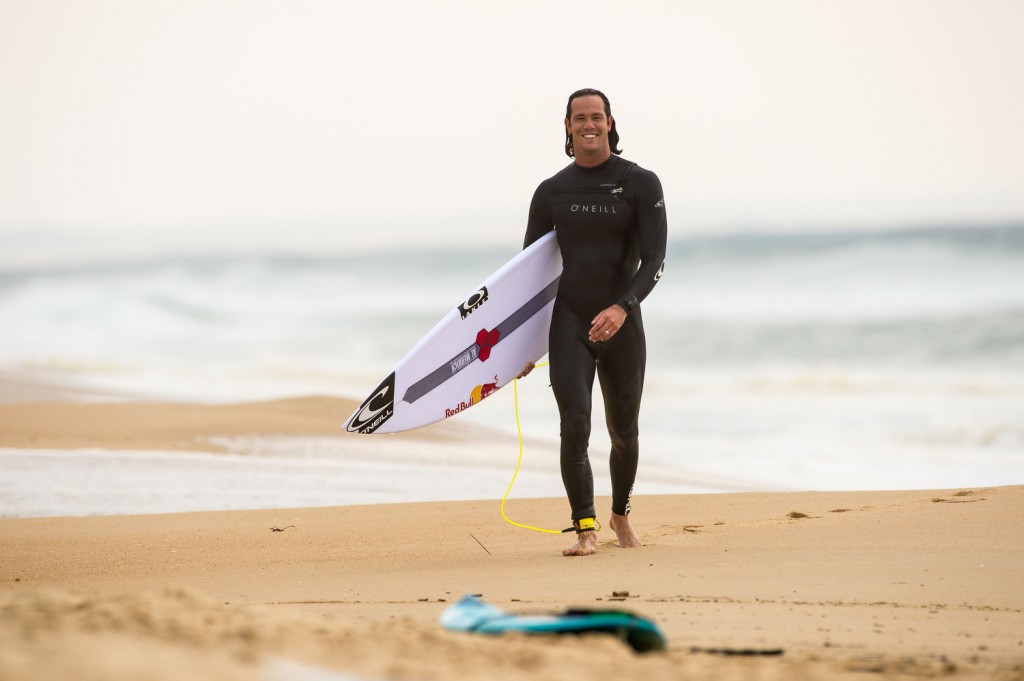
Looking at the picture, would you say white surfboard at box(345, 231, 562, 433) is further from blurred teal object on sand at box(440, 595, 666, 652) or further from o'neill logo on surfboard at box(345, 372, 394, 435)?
blurred teal object on sand at box(440, 595, 666, 652)

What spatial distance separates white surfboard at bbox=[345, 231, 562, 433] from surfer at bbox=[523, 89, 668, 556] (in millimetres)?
352

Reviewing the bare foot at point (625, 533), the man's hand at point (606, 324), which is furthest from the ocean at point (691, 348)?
the man's hand at point (606, 324)

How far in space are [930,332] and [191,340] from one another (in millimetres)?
12239

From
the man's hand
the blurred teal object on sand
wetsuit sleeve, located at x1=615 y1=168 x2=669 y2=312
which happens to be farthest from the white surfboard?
the blurred teal object on sand

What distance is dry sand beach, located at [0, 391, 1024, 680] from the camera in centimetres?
234

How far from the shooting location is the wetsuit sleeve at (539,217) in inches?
194

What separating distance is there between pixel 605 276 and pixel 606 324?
30 cm

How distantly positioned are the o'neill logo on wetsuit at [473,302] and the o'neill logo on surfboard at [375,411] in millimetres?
425

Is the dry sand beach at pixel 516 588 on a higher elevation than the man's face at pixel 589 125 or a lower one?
lower

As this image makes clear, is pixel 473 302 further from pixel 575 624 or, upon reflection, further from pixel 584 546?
pixel 575 624

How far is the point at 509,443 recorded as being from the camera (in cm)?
923

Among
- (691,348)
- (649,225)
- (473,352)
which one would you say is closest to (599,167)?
(649,225)

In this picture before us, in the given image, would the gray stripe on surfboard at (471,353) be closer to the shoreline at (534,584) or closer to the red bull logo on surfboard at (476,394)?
the red bull logo on surfboard at (476,394)

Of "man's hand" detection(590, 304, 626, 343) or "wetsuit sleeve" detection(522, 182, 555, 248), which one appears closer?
"man's hand" detection(590, 304, 626, 343)
